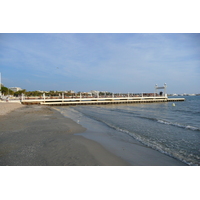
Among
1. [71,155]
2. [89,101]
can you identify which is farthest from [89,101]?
[71,155]

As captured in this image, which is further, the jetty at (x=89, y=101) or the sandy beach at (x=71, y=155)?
the jetty at (x=89, y=101)

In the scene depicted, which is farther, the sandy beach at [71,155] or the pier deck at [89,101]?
the pier deck at [89,101]

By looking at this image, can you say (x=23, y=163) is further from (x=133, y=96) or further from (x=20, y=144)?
(x=133, y=96)

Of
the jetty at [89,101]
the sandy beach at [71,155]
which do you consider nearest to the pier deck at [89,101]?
the jetty at [89,101]

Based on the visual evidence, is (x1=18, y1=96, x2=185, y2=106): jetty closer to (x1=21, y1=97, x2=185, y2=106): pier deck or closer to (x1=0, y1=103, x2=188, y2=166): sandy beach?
(x1=21, y1=97, x2=185, y2=106): pier deck

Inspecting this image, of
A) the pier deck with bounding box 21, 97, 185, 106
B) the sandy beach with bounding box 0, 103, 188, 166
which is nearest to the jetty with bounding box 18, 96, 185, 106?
the pier deck with bounding box 21, 97, 185, 106

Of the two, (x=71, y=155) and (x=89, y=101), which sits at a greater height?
(x=89, y=101)

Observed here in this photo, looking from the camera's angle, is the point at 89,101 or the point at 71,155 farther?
the point at 89,101

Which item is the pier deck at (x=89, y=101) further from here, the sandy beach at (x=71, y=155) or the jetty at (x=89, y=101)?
the sandy beach at (x=71, y=155)

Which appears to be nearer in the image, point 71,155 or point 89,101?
point 71,155

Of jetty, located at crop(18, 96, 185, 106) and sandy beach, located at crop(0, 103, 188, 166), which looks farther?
jetty, located at crop(18, 96, 185, 106)

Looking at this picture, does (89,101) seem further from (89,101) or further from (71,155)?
(71,155)
